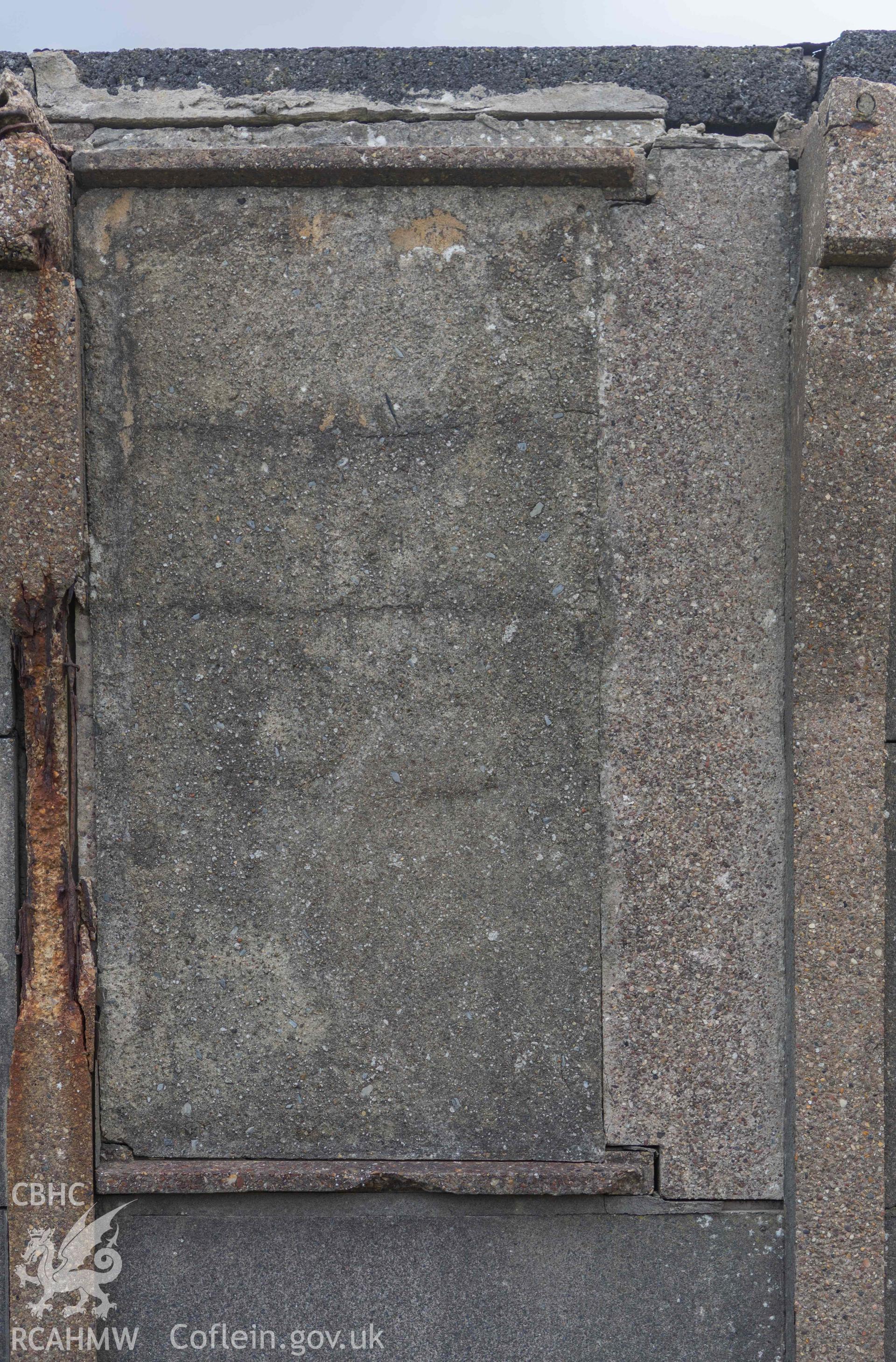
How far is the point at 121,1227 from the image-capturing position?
2232mm

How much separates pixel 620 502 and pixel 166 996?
187cm

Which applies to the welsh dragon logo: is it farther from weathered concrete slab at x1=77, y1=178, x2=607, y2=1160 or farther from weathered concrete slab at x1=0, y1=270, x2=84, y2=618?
weathered concrete slab at x1=0, y1=270, x2=84, y2=618

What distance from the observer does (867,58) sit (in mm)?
2172

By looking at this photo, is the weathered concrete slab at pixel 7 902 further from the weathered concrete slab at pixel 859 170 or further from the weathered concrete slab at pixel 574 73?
the weathered concrete slab at pixel 859 170

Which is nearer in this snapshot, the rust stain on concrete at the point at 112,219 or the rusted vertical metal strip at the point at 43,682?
the rusted vertical metal strip at the point at 43,682

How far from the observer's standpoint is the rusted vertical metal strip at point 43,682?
209 cm

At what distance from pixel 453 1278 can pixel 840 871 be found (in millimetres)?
1542

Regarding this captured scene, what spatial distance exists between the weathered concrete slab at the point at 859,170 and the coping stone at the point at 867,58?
0.77 ft

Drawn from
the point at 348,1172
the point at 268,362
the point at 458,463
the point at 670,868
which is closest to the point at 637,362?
the point at 458,463

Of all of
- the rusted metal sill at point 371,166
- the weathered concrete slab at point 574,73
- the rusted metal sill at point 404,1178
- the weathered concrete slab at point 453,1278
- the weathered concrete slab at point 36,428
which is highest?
the weathered concrete slab at point 574,73

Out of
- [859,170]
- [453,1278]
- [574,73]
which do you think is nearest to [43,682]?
[453,1278]

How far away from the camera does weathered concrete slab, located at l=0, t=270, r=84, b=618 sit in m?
2.10

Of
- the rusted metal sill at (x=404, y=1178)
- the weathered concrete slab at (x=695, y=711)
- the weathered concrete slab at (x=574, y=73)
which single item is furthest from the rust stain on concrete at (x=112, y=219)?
the rusted metal sill at (x=404, y=1178)

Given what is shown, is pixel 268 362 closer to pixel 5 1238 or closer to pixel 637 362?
pixel 637 362
